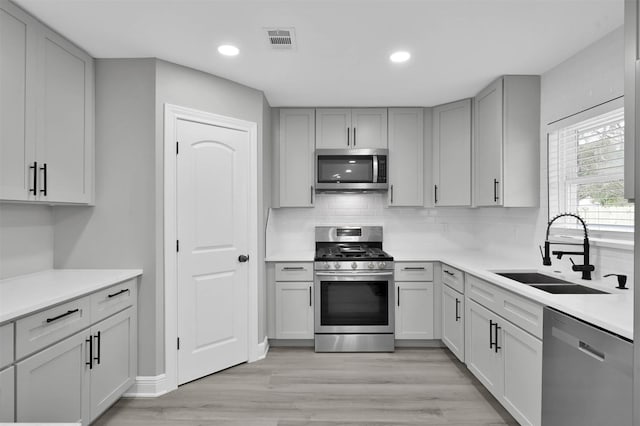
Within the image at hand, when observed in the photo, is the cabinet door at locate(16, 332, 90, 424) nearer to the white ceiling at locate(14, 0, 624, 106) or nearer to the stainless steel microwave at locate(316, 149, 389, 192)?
the white ceiling at locate(14, 0, 624, 106)

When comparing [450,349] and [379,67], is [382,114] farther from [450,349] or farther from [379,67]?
[450,349]

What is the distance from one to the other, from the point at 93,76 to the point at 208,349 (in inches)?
89.3

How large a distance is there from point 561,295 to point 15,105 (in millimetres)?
3149

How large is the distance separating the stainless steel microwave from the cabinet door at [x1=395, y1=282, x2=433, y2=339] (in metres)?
1.08

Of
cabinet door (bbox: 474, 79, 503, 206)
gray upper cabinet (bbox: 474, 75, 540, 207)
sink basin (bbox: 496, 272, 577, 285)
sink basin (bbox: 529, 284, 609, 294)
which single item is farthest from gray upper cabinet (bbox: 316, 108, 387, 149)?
sink basin (bbox: 529, 284, 609, 294)

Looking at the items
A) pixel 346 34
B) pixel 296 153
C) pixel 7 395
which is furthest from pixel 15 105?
pixel 296 153

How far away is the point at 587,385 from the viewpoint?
1489mm

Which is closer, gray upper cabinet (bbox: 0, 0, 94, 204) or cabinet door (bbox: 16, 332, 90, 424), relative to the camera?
cabinet door (bbox: 16, 332, 90, 424)

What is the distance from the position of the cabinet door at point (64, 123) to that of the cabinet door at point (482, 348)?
9.81ft

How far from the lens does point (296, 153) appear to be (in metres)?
3.73

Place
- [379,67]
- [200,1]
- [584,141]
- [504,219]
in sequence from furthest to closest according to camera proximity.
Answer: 1. [504,219]
2. [379,67]
3. [584,141]
4. [200,1]

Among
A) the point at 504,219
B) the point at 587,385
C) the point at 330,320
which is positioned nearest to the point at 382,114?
the point at 504,219

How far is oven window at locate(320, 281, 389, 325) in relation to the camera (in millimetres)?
3371

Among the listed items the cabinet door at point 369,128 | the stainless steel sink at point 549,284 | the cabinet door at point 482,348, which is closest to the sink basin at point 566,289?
the stainless steel sink at point 549,284
